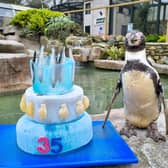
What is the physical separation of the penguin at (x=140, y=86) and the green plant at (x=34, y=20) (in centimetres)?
1007

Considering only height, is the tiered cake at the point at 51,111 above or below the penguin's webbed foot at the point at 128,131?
above

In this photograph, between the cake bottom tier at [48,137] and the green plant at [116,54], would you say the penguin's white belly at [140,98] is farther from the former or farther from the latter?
the green plant at [116,54]

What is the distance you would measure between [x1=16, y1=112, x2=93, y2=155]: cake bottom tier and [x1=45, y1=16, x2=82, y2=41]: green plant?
889 cm

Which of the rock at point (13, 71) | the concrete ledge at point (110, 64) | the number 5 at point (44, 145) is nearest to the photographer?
the number 5 at point (44, 145)

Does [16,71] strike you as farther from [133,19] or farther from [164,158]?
[133,19]

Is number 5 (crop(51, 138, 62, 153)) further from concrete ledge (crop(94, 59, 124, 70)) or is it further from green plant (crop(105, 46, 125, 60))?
green plant (crop(105, 46, 125, 60))

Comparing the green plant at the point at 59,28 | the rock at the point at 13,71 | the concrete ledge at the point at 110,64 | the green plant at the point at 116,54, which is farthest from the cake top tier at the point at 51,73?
the green plant at the point at 59,28

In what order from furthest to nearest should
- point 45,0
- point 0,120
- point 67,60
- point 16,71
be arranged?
point 45,0 → point 16,71 → point 0,120 → point 67,60

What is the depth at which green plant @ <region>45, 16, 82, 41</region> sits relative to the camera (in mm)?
10078

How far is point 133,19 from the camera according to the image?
1230 centimetres

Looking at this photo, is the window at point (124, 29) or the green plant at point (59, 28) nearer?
the green plant at point (59, 28)

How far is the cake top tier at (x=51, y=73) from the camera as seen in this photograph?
54.7 inches

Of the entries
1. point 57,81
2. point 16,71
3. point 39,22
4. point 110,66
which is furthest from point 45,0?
point 57,81

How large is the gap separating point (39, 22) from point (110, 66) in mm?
4973
